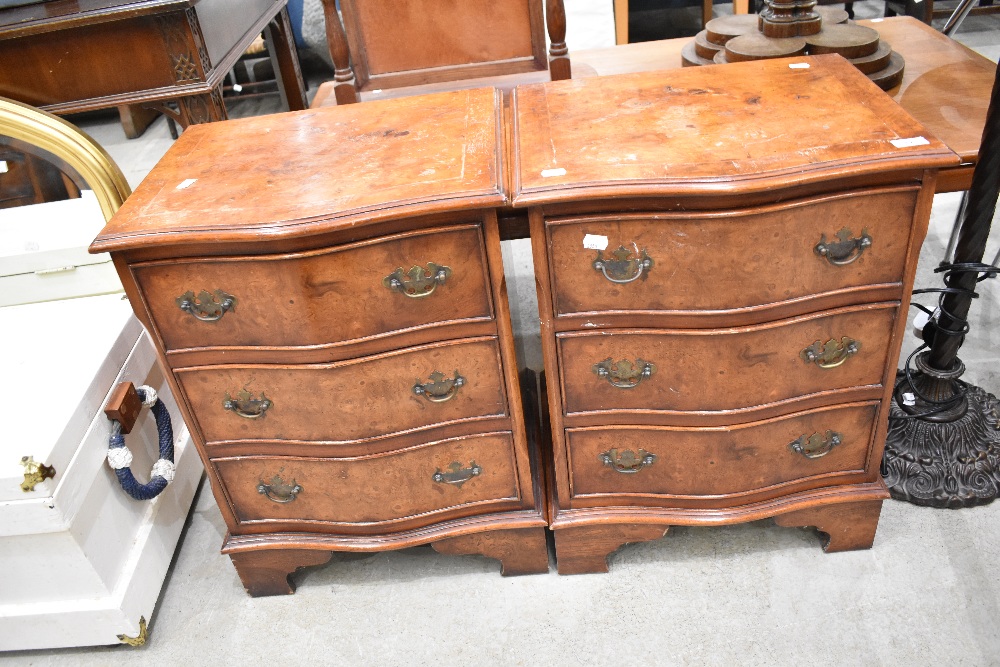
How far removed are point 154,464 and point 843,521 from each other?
1.57 metres

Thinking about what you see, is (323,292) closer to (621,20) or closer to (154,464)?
(154,464)

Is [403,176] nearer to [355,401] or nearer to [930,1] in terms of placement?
[355,401]

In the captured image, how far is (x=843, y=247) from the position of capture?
4.60ft

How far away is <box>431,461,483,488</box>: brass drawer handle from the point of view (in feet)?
5.59

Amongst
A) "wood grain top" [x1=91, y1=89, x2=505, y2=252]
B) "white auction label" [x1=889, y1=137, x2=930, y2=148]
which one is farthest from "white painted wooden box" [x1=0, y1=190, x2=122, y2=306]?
"white auction label" [x1=889, y1=137, x2=930, y2=148]

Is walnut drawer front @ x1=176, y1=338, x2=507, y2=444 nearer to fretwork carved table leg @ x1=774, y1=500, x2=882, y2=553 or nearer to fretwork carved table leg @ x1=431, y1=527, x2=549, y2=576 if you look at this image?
fretwork carved table leg @ x1=431, y1=527, x2=549, y2=576

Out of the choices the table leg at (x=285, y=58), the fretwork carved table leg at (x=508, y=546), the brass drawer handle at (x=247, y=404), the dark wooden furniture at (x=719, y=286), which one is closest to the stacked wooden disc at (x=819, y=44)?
the dark wooden furniture at (x=719, y=286)

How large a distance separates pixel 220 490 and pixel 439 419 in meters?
0.49

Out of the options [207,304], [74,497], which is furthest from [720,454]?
[74,497]

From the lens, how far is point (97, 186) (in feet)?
6.64

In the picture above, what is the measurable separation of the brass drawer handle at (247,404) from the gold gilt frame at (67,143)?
29.5 inches

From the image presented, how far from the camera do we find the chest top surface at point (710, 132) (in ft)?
4.30

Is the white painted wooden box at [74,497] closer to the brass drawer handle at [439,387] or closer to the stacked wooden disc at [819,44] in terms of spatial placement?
the brass drawer handle at [439,387]

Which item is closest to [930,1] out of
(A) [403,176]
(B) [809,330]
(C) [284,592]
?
(B) [809,330]
